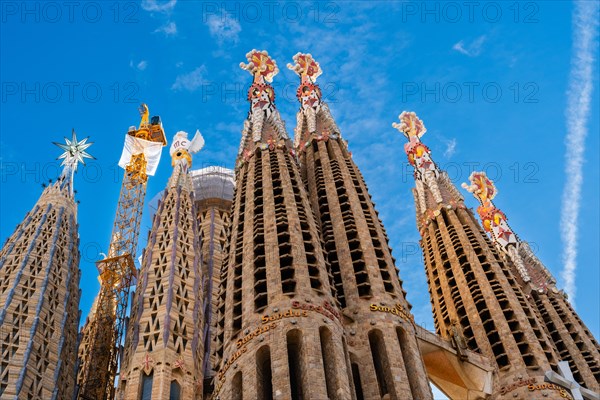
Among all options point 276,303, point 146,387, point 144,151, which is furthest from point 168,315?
point 144,151

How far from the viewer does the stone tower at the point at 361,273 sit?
3238cm

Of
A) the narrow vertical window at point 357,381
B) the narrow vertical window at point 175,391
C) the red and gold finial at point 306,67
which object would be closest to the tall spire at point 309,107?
the red and gold finial at point 306,67

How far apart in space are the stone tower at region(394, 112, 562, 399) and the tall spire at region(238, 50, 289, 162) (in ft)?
35.3

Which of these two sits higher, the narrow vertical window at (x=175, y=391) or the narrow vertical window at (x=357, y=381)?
the narrow vertical window at (x=175, y=391)

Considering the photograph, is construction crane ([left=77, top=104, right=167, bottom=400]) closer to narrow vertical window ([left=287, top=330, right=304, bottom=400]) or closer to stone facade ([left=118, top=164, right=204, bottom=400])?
stone facade ([left=118, top=164, right=204, bottom=400])

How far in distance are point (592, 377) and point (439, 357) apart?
9723 millimetres

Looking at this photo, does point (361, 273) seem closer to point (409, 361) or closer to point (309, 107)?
point (409, 361)

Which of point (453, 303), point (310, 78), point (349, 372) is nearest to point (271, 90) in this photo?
point (310, 78)

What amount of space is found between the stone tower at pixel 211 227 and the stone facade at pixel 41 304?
21.1 feet

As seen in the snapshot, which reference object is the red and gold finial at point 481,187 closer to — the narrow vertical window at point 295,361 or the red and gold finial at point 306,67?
the red and gold finial at point 306,67

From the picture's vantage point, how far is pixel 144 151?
63.5 metres

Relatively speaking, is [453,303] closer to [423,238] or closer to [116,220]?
[423,238]

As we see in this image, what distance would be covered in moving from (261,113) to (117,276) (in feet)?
42.9

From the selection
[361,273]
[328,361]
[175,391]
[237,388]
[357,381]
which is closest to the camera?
[237,388]
